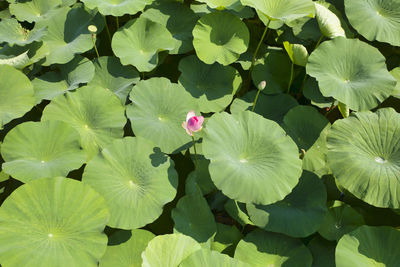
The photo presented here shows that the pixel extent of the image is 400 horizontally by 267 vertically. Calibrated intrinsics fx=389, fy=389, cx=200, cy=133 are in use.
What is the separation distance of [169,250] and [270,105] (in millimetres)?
1187

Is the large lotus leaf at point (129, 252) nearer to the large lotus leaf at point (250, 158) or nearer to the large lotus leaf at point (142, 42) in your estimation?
the large lotus leaf at point (250, 158)

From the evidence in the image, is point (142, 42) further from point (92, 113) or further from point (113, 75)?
point (92, 113)

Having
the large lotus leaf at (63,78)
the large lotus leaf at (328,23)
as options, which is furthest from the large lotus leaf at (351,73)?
the large lotus leaf at (63,78)

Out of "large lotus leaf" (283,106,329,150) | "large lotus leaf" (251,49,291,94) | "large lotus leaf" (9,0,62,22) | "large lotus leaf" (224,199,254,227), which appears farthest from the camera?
"large lotus leaf" (9,0,62,22)

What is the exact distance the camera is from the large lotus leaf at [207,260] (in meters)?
1.61

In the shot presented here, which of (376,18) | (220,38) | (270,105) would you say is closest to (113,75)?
(220,38)

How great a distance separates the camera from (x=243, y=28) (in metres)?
2.43

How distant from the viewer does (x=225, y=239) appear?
1.92 m

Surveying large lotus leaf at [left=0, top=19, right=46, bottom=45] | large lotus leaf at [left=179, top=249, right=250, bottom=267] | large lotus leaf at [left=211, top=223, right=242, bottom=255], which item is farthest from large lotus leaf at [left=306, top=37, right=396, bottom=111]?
large lotus leaf at [left=0, top=19, right=46, bottom=45]

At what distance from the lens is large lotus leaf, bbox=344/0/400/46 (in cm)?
239

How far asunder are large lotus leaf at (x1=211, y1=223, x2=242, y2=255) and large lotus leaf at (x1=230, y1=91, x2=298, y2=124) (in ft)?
2.59

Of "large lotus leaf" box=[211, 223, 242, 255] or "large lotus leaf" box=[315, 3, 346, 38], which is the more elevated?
"large lotus leaf" box=[315, 3, 346, 38]

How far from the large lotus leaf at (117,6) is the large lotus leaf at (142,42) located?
3.2 inches

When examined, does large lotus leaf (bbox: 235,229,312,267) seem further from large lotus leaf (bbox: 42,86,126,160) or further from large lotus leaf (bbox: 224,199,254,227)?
large lotus leaf (bbox: 42,86,126,160)
